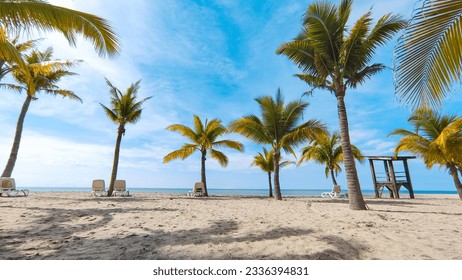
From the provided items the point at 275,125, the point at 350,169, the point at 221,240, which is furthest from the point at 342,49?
the point at 221,240

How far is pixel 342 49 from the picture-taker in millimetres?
7805

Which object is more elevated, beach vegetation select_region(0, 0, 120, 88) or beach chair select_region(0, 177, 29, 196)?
beach vegetation select_region(0, 0, 120, 88)

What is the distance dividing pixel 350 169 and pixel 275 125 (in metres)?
6.10

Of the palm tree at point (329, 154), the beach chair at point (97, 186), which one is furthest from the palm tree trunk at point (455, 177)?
the beach chair at point (97, 186)

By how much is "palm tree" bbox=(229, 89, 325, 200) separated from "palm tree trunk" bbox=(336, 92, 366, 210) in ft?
15.2

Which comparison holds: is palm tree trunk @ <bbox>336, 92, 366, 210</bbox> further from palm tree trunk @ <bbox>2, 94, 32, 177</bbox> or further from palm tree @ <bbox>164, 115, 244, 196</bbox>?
palm tree trunk @ <bbox>2, 94, 32, 177</bbox>

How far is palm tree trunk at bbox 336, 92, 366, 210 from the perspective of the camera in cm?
744

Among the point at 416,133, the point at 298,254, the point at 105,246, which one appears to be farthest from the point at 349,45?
the point at 416,133

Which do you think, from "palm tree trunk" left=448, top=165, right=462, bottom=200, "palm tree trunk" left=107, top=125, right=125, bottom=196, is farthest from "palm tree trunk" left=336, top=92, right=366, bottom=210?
"palm tree trunk" left=107, top=125, right=125, bottom=196

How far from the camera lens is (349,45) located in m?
7.66

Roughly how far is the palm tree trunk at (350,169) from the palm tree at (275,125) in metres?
4.64

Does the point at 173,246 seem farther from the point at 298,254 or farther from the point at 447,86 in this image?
the point at 447,86

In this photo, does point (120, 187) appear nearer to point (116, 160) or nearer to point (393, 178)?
point (116, 160)
